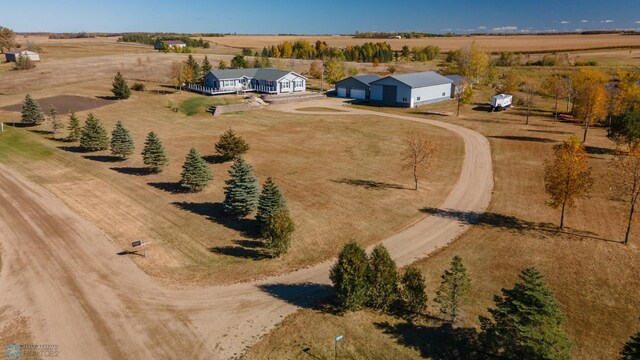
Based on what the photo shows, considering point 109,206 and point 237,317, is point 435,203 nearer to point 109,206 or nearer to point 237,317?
point 237,317

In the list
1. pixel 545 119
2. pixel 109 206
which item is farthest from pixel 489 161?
pixel 109 206

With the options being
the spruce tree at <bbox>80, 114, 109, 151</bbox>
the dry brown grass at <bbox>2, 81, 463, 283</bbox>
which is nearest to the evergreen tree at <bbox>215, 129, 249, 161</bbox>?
the dry brown grass at <bbox>2, 81, 463, 283</bbox>

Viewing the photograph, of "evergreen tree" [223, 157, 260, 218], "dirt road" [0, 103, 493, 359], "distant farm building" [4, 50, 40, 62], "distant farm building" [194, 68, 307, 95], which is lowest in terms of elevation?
"dirt road" [0, 103, 493, 359]

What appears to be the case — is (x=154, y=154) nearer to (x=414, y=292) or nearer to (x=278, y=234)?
(x=278, y=234)

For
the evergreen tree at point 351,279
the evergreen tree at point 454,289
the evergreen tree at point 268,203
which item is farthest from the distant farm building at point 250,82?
the evergreen tree at point 454,289

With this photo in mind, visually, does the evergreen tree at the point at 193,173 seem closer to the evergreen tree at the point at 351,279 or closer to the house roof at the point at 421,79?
the evergreen tree at the point at 351,279

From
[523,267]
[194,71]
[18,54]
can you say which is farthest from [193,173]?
[18,54]

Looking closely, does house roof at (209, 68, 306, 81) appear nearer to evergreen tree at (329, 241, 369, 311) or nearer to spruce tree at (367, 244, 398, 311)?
evergreen tree at (329, 241, 369, 311)
